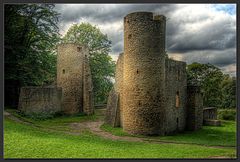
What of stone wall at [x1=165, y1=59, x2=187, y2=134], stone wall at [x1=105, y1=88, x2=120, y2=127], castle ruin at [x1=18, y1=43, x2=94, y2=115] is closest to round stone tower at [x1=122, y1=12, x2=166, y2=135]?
stone wall at [x1=165, y1=59, x2=187, y2=134]

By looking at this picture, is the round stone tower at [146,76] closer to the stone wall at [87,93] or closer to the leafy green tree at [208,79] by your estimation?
the stone wall at [87,93]

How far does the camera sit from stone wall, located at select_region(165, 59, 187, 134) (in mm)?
22719

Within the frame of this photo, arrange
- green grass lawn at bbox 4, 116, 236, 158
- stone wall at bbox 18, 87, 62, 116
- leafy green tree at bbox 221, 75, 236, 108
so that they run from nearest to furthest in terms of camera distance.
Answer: green grass lawn at bbox 4, 116, 236, 158
stone wall at bbox 18, 87, 62, 116
leafy green tree at bbox 221, 75, 236, 108

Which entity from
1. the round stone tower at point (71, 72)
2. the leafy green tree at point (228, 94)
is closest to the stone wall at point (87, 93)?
the round stone tower at point (71, 72)

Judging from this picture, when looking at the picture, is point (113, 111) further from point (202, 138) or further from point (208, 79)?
point (208, 79)

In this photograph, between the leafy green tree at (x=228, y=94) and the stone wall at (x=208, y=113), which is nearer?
the stone wall at (x=208, y=113)

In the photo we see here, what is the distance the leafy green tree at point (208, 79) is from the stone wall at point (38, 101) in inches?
929

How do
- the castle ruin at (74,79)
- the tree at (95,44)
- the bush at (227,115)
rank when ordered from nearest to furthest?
the castle ruin at (74,79) → the bush at (227,115) → the tree at (95,44)

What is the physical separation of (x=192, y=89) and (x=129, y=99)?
23.7 feet

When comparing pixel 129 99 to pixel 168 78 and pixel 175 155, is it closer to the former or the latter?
pixel 168 78

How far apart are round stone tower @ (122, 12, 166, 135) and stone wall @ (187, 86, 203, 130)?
530 cm

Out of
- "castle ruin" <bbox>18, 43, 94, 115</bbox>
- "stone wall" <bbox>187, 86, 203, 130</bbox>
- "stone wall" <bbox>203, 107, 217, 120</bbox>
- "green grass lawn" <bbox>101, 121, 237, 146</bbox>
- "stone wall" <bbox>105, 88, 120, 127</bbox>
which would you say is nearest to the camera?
"green grass lawn" <bbox>101, 121, 237, 146</bbox>

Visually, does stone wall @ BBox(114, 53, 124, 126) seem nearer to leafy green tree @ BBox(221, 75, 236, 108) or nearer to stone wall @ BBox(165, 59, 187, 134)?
stone wall @ BBox(165, 59, 187, 134)

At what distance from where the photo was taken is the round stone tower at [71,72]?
3219 centimetres
